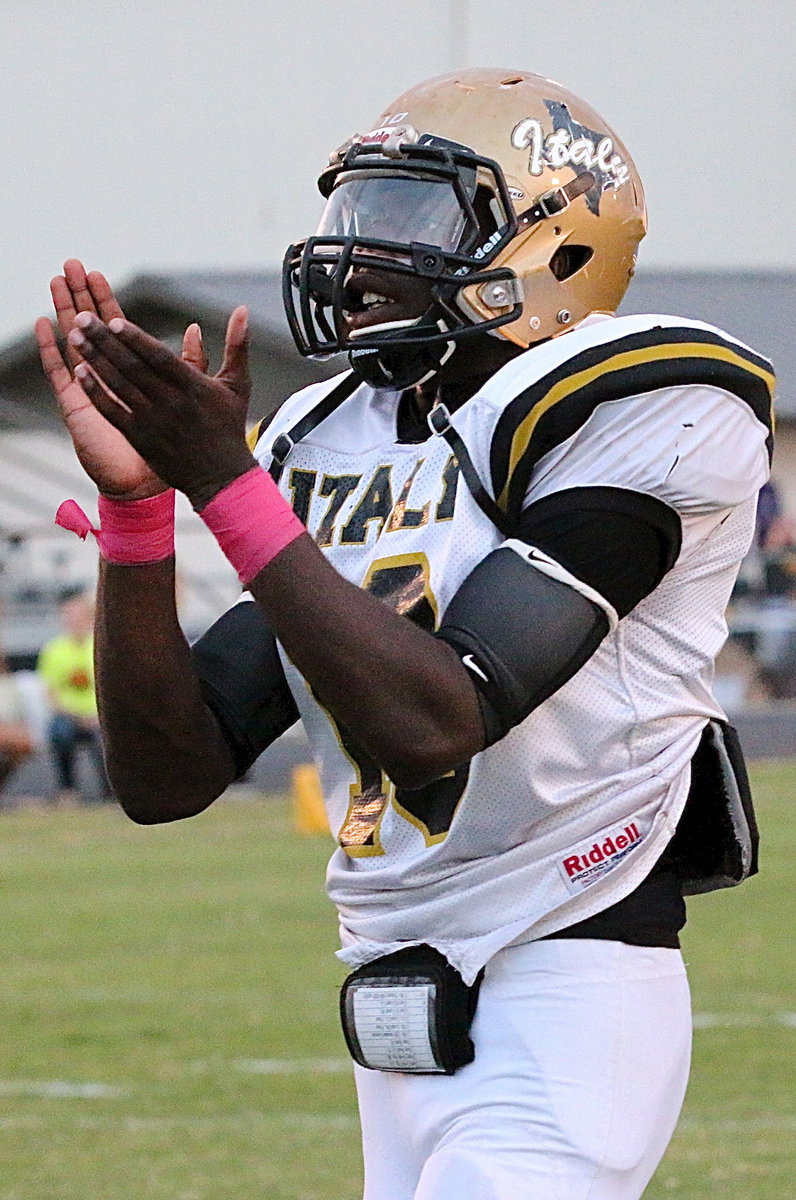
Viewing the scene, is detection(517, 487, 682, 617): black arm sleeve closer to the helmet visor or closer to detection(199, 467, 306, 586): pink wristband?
detection(199, 467, 306, 586): pink wristband

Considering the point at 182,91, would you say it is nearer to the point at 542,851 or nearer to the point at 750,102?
the point at 750,102

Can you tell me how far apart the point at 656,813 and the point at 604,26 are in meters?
25.5

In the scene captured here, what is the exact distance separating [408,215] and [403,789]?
705 millimetres

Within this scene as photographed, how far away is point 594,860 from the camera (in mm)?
2539

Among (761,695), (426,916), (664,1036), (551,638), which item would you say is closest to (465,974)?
(426,916)

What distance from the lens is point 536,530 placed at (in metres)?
2.45

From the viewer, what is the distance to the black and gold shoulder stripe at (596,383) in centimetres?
250

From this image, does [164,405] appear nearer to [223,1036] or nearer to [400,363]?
[400,363]

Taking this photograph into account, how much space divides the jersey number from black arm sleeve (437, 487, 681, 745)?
0.11 meters

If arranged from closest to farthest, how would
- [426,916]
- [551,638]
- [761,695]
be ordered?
[551,638] < [426,916] < [761,695]

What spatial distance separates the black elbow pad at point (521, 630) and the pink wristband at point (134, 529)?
372 mm

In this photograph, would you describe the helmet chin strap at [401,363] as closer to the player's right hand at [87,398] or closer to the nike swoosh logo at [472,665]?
the player's right hand at [87,398]

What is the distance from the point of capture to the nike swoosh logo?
2.37 m

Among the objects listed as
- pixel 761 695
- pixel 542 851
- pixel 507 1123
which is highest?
pixel 542 851
